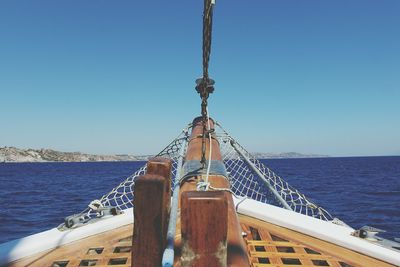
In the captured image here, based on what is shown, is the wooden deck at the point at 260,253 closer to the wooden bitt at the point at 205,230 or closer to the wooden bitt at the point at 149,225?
the wooden bitt at the point at 149,225

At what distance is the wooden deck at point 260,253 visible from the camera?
8.34 feet

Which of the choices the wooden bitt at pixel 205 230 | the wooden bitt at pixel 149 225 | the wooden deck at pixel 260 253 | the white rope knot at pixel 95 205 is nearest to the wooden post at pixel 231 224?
the wooden bitt at pixel 205 230

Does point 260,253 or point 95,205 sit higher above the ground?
point 95,205

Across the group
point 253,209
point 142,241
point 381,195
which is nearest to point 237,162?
point 253,209

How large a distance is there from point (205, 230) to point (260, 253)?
1.63 m

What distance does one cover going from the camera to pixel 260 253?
8.84ft

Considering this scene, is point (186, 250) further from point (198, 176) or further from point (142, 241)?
point (198, 176)

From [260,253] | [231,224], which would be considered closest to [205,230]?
[231,224]

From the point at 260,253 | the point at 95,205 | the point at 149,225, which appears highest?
the point at 149,225

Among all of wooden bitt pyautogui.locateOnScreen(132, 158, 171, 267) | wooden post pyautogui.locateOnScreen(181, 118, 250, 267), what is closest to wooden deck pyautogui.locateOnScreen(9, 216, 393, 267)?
wooden post pyautogui.locateOnScreen(181, 118, 250, 267)

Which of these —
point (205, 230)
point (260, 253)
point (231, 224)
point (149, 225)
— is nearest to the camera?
point (205, 230)

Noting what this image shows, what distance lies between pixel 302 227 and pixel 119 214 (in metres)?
1.85

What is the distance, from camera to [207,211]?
1239mm

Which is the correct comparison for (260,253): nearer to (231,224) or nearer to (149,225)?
(231,224)
